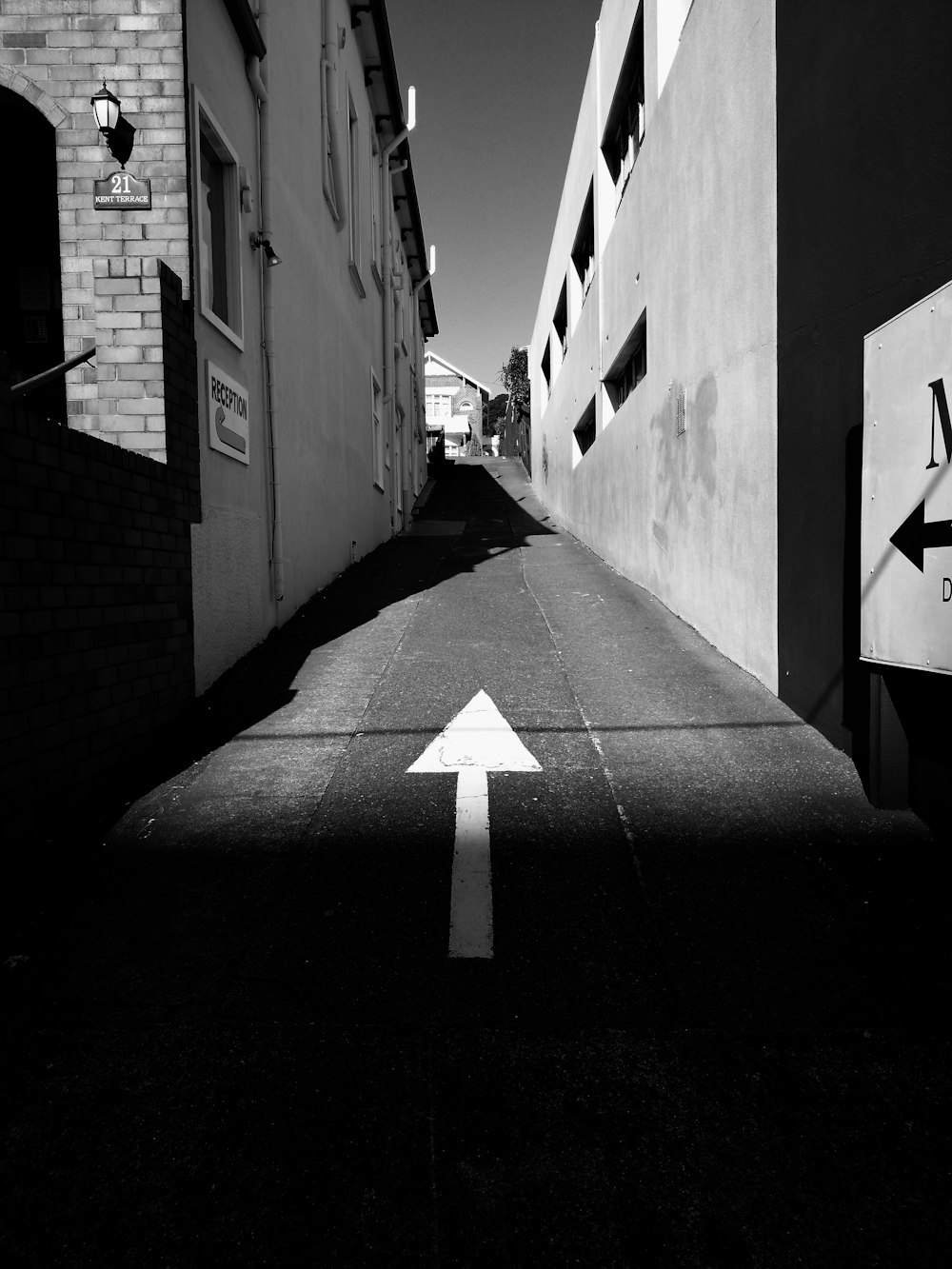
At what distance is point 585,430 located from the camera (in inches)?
683

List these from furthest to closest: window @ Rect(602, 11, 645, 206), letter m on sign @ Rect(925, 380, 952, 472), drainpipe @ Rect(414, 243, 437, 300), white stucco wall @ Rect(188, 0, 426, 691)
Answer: drainpipe @ Rect(414, 243, 437, 300), window @ Rect(602, 11, 645, 206), white stucco wall @ Rect(188, 0, 426, 691), letter m on sign @ Rect(925, 380, 952, 472)

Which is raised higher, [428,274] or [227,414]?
[428,274]

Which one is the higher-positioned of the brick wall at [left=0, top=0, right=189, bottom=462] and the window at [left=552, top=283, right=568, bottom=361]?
the window at [left=552, top=283, right=568, bottom=361]

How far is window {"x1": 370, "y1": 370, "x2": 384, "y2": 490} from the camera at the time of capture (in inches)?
569

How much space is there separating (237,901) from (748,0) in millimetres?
6565

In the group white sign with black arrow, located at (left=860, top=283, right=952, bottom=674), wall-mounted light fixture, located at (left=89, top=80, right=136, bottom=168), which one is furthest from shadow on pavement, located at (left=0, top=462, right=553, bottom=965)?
wall-mounted light fixture, located at (left=89, top=80, right=136, bottom=168)

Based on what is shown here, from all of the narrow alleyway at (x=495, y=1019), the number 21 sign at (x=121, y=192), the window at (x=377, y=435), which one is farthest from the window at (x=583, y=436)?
the narrow alleyway at (x=495, y=1019)

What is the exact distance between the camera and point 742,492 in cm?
594

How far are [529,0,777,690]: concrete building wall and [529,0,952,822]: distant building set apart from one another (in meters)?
0.03

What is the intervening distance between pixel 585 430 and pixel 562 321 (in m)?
5.20

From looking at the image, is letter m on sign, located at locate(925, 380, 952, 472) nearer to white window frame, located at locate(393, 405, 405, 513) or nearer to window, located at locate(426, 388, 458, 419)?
white window frame, located at locate(393, 405, 405, 513)

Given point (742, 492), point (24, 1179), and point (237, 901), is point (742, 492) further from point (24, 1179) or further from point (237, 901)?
point (24, 1179)

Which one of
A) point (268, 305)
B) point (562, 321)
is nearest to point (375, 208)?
point (562, 321)

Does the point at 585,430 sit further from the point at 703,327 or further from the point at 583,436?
the point at 703,327
